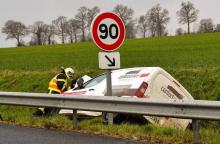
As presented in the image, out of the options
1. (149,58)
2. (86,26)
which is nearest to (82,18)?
(86,26)

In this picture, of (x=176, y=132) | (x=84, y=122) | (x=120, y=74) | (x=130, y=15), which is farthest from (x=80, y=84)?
(x=130, y=15)

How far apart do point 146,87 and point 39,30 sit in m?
95.5

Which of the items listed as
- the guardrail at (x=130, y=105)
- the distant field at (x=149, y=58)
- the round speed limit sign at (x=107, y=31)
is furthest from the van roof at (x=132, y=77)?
the distant field at (x=149, y=58)

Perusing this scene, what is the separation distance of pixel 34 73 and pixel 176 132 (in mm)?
16765

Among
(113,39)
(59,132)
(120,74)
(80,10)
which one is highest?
(80,10)

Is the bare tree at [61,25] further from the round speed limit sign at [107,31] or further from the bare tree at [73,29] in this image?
the round speed limit sign at [107,31]

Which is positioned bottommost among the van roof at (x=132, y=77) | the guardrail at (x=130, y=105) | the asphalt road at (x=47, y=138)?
the asphalt road at (x=47, y=138)

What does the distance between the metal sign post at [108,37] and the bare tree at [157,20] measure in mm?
89507

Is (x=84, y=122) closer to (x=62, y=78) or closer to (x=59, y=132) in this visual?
(x=59, y=132)

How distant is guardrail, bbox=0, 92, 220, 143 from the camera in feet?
22.0

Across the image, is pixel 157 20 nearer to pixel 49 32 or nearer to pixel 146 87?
pixel 49 32

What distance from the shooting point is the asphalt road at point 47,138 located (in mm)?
7426

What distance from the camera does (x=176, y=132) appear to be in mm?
7668

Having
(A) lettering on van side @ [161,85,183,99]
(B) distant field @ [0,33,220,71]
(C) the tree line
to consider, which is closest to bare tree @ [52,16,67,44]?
(C) the tree line
